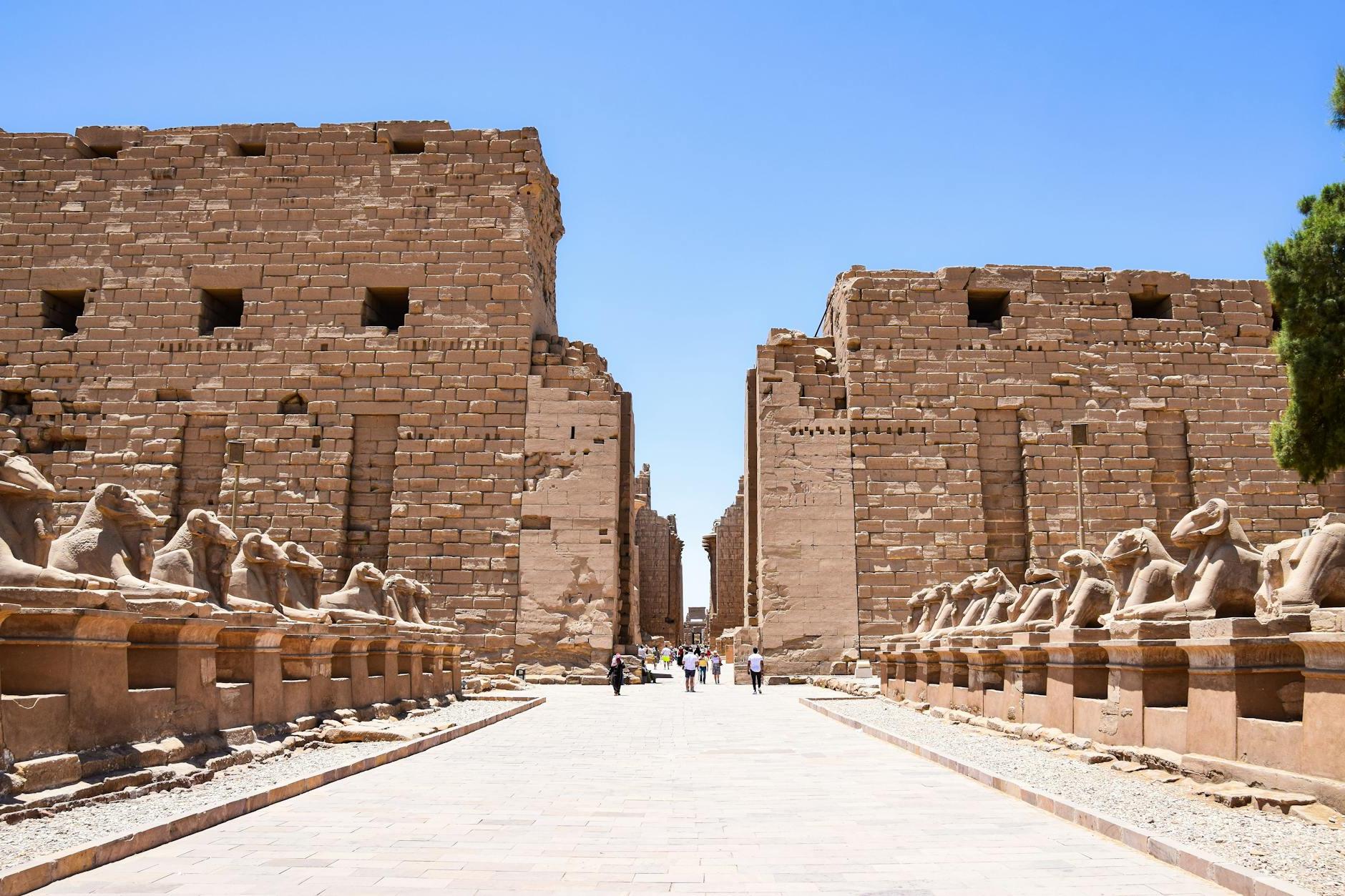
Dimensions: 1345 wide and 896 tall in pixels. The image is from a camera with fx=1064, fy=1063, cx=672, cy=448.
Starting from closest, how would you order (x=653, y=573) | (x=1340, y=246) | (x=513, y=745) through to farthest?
(x=513, y=745), (x=1340, y=246), (x=653, y=573)

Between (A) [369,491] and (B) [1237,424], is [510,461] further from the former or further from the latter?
(B) [1237,424]

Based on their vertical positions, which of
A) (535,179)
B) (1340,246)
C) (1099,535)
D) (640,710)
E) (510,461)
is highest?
(535,179)

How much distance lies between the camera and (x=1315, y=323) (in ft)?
55.4

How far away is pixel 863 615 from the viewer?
2008cm

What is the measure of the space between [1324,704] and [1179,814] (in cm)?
92

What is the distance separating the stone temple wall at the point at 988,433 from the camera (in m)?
20.3

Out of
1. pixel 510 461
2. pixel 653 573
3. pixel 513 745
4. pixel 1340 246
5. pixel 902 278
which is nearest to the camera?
pixel 513 745

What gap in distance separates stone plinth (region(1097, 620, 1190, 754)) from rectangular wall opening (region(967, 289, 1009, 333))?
1486cm

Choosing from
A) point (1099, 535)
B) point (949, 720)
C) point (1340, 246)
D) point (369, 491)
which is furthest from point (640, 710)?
point (1340, 246)

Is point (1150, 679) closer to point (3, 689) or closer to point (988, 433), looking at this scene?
point (3, 689)

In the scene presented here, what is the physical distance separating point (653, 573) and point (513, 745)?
2635cm

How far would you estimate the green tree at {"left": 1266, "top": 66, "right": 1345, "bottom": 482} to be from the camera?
1655 cm

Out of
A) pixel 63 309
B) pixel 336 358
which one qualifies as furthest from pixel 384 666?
pixel 63 309

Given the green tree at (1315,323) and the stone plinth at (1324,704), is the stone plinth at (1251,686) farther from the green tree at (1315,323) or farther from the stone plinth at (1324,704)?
the green tree at (1315,323)
